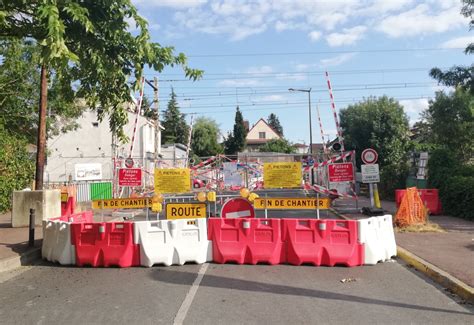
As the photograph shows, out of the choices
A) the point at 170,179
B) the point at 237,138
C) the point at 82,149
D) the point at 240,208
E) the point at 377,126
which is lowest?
the point at 240,208

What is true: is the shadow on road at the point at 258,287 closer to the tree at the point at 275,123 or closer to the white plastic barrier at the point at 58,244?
the white plastic barrier at the point at 58,244

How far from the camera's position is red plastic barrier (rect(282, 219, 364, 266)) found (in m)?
8.27

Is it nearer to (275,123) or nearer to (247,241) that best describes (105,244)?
(247,241)

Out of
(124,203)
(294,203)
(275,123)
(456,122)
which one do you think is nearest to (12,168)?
(124,203)

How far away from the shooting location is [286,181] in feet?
49.9

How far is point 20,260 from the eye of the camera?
29.3 ft

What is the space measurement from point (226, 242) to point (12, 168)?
46.9 ft

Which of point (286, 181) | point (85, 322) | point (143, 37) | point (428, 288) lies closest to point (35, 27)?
point (143, 37)

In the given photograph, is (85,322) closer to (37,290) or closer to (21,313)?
(21,313)

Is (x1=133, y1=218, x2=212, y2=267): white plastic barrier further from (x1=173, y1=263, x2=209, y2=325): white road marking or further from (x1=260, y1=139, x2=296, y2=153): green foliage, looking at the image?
(x1=260, y1=139, x2=296, y2=153): green foliage

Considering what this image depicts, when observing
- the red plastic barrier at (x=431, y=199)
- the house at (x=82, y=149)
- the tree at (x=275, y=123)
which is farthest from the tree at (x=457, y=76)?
the tree at (x=275, y=123)

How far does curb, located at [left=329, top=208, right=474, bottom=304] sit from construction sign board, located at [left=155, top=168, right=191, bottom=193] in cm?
822

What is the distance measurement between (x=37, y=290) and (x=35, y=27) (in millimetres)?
4268

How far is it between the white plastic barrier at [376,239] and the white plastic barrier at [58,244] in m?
5.44
